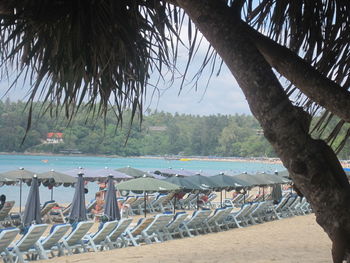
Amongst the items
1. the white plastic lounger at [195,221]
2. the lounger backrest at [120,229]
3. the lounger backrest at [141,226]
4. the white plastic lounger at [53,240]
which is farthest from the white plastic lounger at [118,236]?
the white plastic lounger at [195,221]

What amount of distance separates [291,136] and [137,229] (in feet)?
28.8

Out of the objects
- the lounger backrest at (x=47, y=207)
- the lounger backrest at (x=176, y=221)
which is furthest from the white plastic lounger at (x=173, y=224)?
the lounger backrest at (x=47, y=207)

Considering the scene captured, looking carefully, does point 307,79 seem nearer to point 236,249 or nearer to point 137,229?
point 236,249

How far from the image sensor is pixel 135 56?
2.70 m

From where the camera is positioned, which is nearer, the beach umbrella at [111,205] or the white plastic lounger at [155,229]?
the white plastic lounger at [155,229]

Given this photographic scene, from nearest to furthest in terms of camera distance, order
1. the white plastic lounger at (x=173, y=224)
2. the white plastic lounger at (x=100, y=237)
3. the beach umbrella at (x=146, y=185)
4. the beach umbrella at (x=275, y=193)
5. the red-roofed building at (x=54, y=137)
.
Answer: the white plastic lounger at (x=100, y=237), the white plastic lounger at (x=173, y=224), the beach umbrella at (x=146, y=185), the beach umbrella at (x=275, y=193), the red-roofed building at (x=54, y=137)

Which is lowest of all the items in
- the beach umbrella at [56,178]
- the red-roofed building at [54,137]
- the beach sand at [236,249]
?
the beach sand at [236,249]

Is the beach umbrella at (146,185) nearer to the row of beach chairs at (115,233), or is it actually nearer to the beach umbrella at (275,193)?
the row of beach chairs at (115,233)

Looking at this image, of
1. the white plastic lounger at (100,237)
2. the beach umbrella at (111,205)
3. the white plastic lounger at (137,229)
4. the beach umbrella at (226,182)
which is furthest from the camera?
the beach umbrella at (226,182)

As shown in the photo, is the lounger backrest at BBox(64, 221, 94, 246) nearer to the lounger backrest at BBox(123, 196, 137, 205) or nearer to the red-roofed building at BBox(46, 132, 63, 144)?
the lounger backrest at BBox(123, 196, 137, 205)

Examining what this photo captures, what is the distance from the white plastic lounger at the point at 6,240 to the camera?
751 cm

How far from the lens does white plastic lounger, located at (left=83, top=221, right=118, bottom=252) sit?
354 inches

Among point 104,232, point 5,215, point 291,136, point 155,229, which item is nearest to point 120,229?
point 104,232

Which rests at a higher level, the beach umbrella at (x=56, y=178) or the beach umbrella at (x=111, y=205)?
the beach umbrella at (x=56, y=178)
